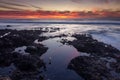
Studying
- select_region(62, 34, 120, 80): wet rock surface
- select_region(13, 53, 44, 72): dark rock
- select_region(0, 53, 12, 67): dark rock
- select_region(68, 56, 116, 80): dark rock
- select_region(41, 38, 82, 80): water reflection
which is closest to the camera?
select_region(41, 38, 82, 80): water reflection

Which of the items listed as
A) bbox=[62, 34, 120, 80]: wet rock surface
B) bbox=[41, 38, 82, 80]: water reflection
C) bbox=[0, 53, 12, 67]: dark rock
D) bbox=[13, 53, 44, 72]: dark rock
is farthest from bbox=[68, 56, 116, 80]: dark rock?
bbox=[0, 53, 12, 67]: dark rock

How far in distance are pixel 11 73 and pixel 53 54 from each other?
32.5 feet

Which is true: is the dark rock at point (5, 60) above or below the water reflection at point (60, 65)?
above

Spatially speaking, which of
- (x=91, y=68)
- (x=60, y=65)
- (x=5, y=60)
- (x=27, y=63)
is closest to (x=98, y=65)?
(x=91, y=68)

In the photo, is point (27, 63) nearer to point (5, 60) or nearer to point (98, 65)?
point (5, 60)

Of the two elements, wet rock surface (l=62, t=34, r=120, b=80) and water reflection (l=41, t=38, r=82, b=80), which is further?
wet rock surface (l=62, t=34, r=120, b=80)

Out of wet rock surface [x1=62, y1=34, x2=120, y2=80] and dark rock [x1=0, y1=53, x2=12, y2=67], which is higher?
dark rock [x1=0, y1=53, x2=12, y2=67]

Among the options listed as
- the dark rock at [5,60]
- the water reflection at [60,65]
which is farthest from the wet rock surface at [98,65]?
the dark rock at [5,60]

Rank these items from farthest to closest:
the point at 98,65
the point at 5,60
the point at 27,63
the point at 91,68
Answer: the point at 5,60 → the point at 98,65 → the point at 27,63 → the point at 91,68

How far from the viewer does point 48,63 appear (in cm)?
2361

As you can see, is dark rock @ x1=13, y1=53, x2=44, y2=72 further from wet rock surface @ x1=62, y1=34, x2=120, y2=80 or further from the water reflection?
wet rock surface @ x1=62, y1=34, x2=120, y2=80

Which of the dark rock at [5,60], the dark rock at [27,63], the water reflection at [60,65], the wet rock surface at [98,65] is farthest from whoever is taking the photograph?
the dark rock at [5,60]

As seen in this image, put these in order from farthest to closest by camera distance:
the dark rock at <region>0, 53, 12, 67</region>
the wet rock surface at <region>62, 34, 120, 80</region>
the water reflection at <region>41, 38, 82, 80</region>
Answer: the dark rock at <region>0, 53, 12, 67</region>, the wet rock surface at <region>62, 34, 120, 80</region>, the water reflection at <region>41, 38, 82, 80</region>

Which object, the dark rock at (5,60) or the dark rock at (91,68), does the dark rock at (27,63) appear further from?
the dark rock at (91,68)
